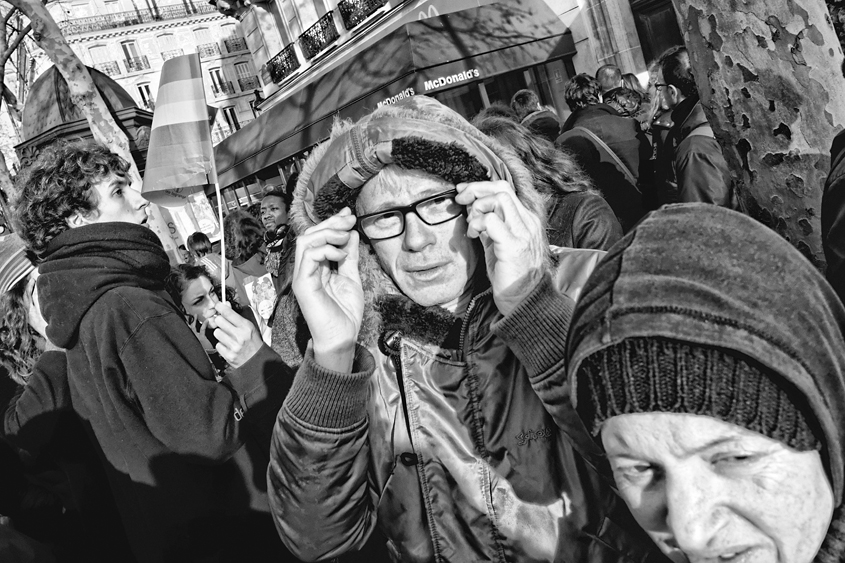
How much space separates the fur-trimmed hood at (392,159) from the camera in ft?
5.60

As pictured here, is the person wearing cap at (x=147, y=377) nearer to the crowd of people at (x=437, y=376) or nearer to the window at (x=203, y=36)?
the crowd of people at (x=437, y=376)

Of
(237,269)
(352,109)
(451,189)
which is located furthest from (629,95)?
(352,109)

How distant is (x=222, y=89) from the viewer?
1940 inches

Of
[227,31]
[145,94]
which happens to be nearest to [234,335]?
[145,94]

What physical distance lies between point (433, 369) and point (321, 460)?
1.22 ft

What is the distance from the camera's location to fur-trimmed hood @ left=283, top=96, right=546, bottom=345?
171cm

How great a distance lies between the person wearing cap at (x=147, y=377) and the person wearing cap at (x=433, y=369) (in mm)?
640

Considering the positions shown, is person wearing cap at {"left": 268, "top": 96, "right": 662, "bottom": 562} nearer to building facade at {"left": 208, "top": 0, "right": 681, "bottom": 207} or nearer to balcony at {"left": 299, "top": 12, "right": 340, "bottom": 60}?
building facade at {"left": 208, "top": 0, "right": 681, "bottom": 207}

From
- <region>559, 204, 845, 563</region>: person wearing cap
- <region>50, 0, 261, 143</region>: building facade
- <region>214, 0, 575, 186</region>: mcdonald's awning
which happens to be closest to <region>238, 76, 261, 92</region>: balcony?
<region>50, 0, 261, 143</region>: building facade

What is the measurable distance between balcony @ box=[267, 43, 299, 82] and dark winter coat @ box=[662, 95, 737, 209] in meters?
15.7

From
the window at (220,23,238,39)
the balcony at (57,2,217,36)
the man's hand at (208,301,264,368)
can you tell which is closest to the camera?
the man's hand at (208,301,264,368)

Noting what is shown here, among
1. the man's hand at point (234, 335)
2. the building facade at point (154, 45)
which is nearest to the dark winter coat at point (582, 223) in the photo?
the man's hand at point (234, 335)

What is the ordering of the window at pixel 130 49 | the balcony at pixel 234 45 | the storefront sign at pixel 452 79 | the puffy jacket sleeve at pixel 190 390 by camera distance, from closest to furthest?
the puffy jacket sleeve at pixel 190 390 < the storefront sign at pixel 452 79 < the window at pixel 130 49 < the balcony at pixel 234 45

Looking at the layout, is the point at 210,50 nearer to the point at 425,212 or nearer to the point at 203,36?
the point at 203,36
